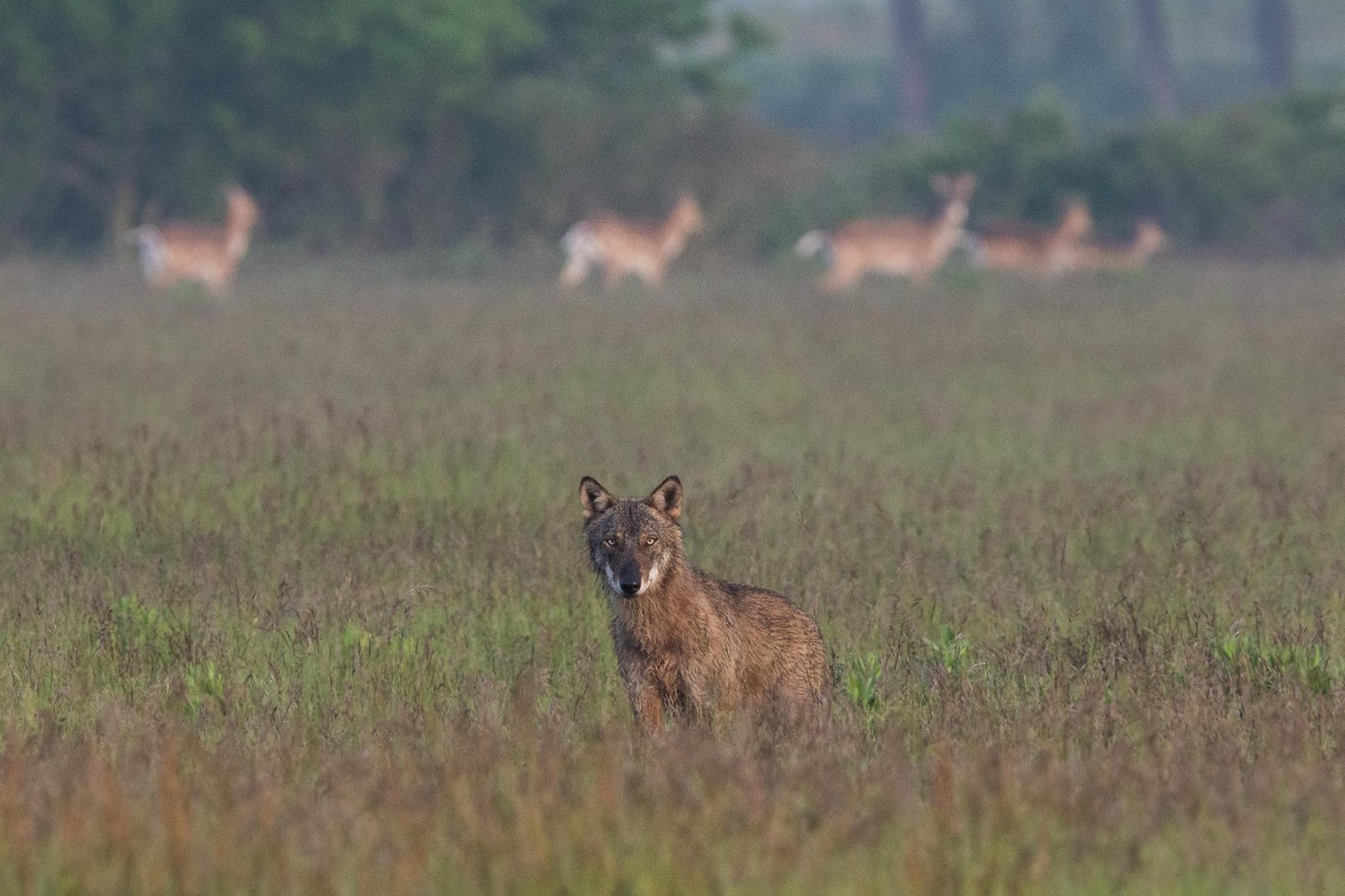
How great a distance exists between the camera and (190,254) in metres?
29.0

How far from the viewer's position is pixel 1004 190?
38.7m

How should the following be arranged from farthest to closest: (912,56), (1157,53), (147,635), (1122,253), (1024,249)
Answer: (912,56)
(1157,53)
(1122,253)
(1024,249)
(147,635)

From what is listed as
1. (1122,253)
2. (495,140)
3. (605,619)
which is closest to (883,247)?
(1122,253)

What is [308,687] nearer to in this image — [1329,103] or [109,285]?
[109,285]

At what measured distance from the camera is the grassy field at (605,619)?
5.07m

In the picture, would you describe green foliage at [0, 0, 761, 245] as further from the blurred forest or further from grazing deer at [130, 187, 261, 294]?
grazing deer at [130, 187, 261, 294]

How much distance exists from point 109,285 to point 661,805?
943 inches

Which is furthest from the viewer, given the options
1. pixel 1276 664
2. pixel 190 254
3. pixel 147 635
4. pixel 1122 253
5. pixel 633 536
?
pixel 1122 253

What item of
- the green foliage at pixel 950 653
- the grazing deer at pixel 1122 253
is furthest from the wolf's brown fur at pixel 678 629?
the grazing deer at pixel 1122 253

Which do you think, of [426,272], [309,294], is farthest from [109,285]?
[426,272]

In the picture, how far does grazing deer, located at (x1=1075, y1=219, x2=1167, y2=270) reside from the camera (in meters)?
34.0

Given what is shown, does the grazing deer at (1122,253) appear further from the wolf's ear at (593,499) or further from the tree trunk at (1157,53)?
the tree trunk at (1157,53)

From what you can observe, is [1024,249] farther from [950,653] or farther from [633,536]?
[633,536]

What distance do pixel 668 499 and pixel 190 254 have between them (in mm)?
22674
